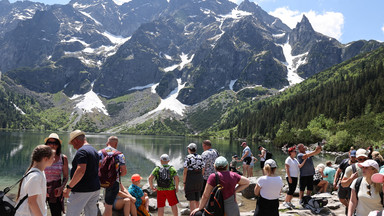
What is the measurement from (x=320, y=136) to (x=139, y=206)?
7723cm

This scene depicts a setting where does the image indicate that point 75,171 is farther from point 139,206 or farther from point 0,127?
point 0,127

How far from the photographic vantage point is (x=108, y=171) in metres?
8.23

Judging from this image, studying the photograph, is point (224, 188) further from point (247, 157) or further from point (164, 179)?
point (247, 157)

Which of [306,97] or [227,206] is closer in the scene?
[227,206]

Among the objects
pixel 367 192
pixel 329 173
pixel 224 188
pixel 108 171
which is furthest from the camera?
pixel 329 173

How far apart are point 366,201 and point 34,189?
7411 millimetres

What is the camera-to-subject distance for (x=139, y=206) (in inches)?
384

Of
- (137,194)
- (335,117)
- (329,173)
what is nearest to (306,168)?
(329,173)

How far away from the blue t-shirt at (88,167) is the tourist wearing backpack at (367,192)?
700 centimetres

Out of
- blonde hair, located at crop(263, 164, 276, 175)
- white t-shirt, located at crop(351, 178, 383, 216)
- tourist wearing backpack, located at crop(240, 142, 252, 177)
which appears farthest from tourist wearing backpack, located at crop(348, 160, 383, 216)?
tourist wearing backpack, located at crop(240, 142, 252, 177)

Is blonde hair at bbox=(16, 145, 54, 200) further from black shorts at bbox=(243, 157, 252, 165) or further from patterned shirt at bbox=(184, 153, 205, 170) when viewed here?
black shorts at bbox=(243, 157, 252, 165)

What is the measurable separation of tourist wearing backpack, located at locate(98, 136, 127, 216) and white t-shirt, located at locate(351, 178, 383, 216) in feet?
23.4

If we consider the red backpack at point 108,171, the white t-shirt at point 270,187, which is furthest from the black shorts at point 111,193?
the white t-shirt at point 270,187

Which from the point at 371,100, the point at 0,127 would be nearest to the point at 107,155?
the point at 371,100
